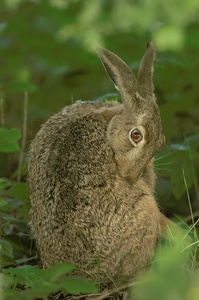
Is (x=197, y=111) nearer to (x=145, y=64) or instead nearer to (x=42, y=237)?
(x=145, y=64)

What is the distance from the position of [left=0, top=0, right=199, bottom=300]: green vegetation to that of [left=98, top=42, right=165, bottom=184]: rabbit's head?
0.28 m

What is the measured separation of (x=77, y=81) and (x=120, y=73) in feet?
9.45

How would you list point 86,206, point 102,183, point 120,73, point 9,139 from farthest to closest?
point 120,73 < point 102,183 < point 86,206 < point 9,139

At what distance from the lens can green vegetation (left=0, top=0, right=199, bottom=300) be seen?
15.1 ft

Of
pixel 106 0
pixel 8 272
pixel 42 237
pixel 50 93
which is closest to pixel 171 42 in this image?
pixel 106 0

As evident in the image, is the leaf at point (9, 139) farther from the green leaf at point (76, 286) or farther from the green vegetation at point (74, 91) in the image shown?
the green leaf at point (76, 286)

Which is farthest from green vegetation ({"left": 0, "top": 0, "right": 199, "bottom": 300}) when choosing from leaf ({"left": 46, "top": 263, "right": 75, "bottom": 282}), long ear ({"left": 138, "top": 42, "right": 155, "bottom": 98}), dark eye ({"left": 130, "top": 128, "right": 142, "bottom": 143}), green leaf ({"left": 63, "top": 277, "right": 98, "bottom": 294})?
dark eye ({"left": 130, "top": 128, "right": 142, "bottom": 143})

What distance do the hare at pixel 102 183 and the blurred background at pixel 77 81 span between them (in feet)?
1.11

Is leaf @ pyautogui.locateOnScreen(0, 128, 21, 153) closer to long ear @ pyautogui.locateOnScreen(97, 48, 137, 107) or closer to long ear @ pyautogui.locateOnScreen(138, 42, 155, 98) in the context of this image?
long ear @ pyautogui.locateOnScreen(97, 48, 137, 107)

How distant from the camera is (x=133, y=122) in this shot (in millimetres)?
5699

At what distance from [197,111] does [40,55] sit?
179 cm

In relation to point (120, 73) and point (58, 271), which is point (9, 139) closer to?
point (120, 73)

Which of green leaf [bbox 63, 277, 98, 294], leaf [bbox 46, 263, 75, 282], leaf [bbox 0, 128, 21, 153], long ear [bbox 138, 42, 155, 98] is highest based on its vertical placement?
long ear [bbox 138, 42, 155, 98]

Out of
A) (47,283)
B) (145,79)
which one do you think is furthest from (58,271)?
(145,79)
